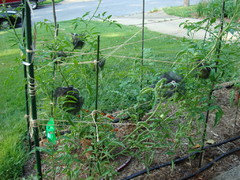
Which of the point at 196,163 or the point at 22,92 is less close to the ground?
the point at 22,92

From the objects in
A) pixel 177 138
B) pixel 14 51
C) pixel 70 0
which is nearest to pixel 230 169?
pixel 177 138

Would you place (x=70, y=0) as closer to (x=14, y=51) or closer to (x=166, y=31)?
(x=166, y=31)

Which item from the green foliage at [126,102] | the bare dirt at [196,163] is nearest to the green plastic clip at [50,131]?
the green foliage at [126,102]

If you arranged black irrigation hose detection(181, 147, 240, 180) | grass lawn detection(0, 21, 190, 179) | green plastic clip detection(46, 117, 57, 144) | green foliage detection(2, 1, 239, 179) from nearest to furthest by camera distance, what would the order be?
green plastic clip detection(46, 117, 57, 144) < green foliage detection(2, 1, 239, 179) < grass lawn detection(0, 21, 190, 179) < black irrigation hose detection(181, 147, 240, 180)

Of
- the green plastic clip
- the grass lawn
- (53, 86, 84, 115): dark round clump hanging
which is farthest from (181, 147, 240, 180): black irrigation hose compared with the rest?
the green plastic clip

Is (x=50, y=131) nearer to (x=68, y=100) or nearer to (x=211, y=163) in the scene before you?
(x=68, y=100)

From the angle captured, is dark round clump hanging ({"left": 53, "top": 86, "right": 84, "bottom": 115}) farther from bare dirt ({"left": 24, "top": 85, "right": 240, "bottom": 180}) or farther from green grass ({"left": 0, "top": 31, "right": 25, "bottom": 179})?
bare dirt ({"left": 24, "top": 85, "right": 240, "bottom": 180})

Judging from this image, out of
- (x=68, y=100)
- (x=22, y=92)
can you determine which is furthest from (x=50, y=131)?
(x=22, y=92)

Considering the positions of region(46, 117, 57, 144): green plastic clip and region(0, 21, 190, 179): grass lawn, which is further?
region(0, 21, 190, 179): grass lawn

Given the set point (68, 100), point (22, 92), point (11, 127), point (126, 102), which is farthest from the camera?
point (22, 92)

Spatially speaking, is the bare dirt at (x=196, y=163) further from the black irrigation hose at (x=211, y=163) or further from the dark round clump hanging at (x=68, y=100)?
the dark round clump hanging at (x=68, y=100)

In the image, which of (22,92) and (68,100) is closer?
(68,100)

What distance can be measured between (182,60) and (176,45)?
3985mm

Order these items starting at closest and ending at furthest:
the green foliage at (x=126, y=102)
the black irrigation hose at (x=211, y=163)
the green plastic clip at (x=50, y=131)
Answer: the green plastic clip at (x=50, y=131) < the green foliage at (x=126, y=102) < the black irrigation hose at (x=211, y=163)
